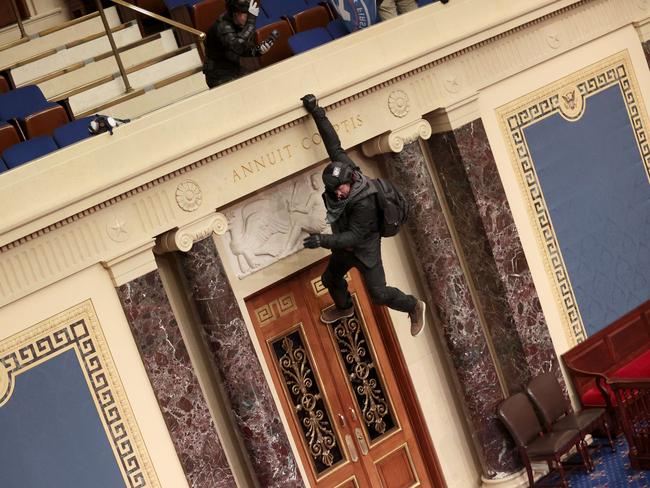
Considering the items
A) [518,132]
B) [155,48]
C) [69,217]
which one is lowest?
[518,132]

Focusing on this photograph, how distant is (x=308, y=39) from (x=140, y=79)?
1584mm

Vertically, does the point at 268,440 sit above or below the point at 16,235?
below

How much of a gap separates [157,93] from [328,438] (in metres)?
3.12

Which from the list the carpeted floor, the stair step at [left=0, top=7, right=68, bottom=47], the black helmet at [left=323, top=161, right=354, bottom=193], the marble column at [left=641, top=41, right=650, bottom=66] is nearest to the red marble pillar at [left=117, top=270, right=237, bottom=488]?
the black helmet at [left=323, top=161, right=354, bottom=193]

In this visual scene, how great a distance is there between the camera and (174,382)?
8414 millimetres

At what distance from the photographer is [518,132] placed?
33.6ft

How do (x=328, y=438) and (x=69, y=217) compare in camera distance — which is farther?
(x=328, y=438)

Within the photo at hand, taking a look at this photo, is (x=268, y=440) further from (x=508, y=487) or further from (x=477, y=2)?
(x=477, y=2)

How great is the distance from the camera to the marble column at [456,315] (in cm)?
966

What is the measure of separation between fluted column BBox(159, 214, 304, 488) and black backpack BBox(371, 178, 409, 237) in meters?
1.13

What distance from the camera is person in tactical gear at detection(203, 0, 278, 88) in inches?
360

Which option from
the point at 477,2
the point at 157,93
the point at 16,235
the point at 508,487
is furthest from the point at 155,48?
the point at 508,487

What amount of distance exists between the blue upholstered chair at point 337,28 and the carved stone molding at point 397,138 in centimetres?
113

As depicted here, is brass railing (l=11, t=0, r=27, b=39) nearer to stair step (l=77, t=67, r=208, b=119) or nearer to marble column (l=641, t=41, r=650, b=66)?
stair step (l=77, t=67, r=208, b=119)
